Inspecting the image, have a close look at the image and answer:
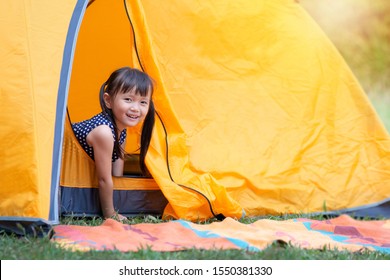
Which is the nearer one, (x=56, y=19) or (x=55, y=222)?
(x=55, y=222)

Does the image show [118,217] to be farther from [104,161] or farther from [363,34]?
[363,34]

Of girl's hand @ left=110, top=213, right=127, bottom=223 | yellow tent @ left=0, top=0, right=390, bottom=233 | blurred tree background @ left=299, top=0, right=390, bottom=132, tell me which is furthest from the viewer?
blurred tree background @ left=299, top=0, right=390, bottom=132

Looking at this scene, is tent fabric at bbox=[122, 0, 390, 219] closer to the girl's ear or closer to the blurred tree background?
the girl's ear

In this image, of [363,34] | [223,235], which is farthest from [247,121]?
[363,34]

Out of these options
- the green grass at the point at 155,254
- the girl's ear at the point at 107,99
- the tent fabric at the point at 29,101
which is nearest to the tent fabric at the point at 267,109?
the girl's ear at the point at 107,99

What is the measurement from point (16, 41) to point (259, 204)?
1.19 meters

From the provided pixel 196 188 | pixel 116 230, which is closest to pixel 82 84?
pixel 196 188

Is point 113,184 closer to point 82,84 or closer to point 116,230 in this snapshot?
point 116,230

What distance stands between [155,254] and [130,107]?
2.99ft

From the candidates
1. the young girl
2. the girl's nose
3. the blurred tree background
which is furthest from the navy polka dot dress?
the blurred tree background

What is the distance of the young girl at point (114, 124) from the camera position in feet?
9.43

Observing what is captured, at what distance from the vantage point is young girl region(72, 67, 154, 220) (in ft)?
9.43

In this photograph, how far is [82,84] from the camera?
3.54 m

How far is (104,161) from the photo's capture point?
9.41 ft
